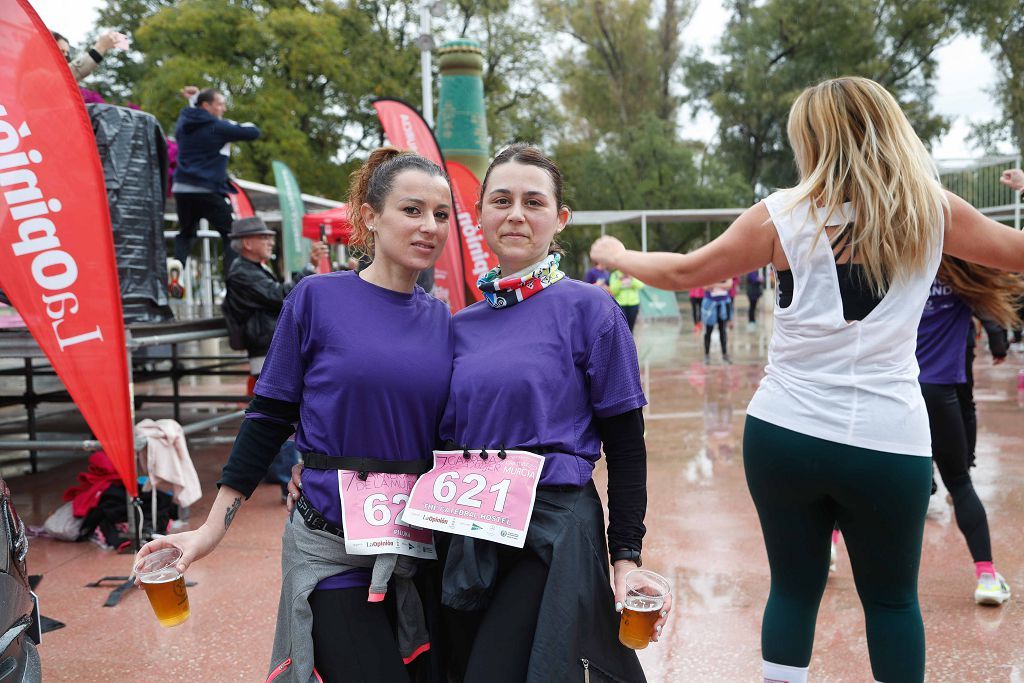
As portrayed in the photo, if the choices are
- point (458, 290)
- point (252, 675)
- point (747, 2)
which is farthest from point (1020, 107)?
point (252, 675)

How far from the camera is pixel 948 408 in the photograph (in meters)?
3.75

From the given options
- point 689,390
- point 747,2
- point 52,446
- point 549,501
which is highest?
point 747,2

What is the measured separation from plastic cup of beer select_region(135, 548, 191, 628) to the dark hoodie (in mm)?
5962

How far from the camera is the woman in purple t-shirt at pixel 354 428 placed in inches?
74.6

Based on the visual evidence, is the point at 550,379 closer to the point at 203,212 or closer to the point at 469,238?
the point at 469,238

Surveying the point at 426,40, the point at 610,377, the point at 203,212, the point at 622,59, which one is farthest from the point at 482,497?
the point at 622,59

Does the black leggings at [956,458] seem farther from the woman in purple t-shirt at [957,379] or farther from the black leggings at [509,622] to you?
the black leggings at [509,622]

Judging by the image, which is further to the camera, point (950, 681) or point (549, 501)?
point (950, 681)

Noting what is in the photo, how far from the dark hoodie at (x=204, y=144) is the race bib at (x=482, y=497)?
6.19m

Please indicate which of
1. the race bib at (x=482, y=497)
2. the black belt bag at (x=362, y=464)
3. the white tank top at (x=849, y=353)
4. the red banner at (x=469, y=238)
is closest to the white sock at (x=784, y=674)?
the white tank top at (x=849, y=353)

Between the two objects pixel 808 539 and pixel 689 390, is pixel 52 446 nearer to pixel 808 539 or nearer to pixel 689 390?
pixel 808 539

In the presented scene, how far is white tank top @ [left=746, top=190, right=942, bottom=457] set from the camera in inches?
85.6

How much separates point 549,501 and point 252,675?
2105 mm

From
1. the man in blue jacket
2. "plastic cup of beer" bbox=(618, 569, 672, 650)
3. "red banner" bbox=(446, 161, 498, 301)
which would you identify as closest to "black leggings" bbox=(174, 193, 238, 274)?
the man in blue jacket
